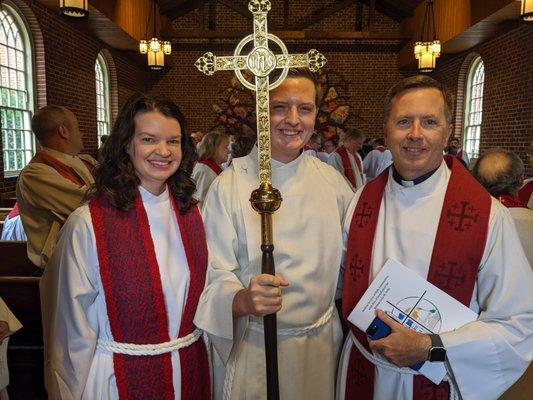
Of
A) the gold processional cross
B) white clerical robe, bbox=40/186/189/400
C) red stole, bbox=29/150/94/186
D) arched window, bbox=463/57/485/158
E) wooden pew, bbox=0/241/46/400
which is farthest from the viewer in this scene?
arched window, bbox=463/57/485/158

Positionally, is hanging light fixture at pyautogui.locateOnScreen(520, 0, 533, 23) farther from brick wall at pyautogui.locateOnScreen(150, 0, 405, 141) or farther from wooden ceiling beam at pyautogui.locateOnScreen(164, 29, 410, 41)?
brick wall at pyautogui.locateOnScreen(150, 0, 405, 141)

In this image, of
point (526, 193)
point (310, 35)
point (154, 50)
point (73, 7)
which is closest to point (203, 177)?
point (73, 7)

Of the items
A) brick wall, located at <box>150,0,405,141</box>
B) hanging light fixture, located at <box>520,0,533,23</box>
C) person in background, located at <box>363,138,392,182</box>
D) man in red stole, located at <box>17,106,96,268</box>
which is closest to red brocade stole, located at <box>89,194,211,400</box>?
man in red stole, located at <box>17,106,96,268</box>

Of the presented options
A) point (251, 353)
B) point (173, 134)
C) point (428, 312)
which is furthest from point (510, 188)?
point (173, 134)

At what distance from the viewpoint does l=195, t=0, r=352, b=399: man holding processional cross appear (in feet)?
5.67

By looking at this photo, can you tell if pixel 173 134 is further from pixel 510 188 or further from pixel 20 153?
pixel 20 153

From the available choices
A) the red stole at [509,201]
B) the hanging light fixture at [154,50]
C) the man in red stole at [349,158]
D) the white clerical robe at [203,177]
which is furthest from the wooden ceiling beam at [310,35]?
the red stole at [509,201]

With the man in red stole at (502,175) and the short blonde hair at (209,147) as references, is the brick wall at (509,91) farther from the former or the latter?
the man in red stole at (502,175)

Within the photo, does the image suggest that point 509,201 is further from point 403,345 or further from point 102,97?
point 102,97

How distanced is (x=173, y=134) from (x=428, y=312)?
3.73ft

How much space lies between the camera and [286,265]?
1780 millimetres

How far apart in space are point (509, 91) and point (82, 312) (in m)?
9.17

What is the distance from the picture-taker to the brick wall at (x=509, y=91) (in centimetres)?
805

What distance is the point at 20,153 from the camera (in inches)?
292
